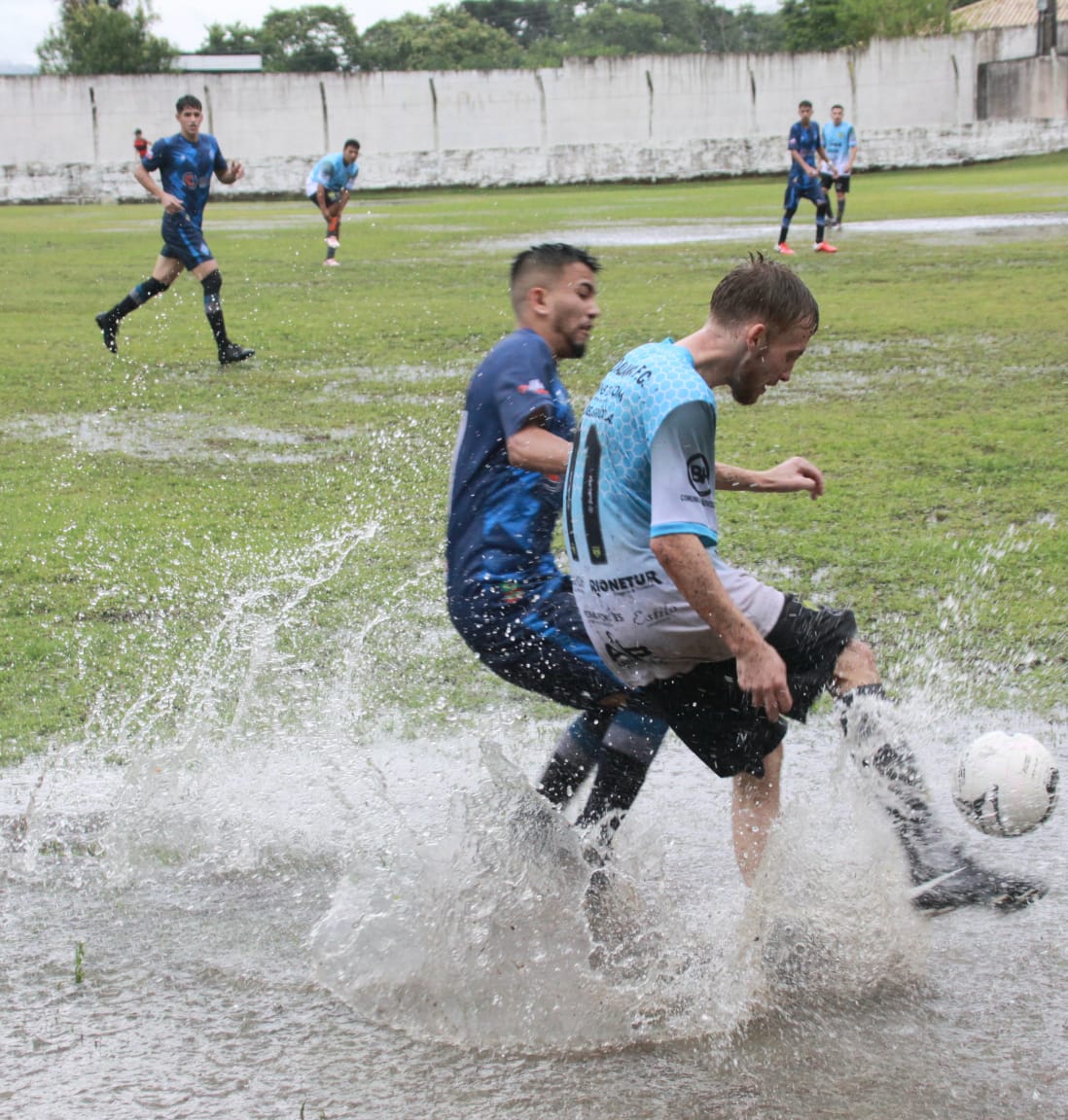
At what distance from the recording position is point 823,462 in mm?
7969

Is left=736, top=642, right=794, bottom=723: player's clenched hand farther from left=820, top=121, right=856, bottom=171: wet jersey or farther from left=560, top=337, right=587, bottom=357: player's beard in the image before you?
left=820, top=121, right=856, bottom=171: wet jersey

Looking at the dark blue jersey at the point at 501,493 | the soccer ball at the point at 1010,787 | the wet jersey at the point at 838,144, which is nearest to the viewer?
the soccer ball at the point at 1010,787

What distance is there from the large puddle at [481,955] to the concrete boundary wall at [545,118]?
37.7m

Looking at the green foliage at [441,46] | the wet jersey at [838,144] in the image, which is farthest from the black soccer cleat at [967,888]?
the green foliage at [441,46]

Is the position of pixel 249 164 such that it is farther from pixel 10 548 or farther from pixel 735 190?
pixel 10 548

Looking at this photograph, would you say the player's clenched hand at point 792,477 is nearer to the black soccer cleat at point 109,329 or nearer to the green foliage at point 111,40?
the black soccer cleat at point 109,329

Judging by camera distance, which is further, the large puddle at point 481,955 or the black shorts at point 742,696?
the black shorts at point 742,696

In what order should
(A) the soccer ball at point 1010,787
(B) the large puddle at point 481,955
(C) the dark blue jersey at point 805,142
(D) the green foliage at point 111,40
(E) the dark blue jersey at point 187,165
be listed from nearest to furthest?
(B) the large puddle at point 481,955, (A) the soccer ball at point 1010,787, (E) the dark blue jersey at point 187,165, (C) the dark blue jersey at point 805,142, (D) the green foliage at point 111,40

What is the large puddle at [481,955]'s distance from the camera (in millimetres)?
2887

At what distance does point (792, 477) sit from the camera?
371cm

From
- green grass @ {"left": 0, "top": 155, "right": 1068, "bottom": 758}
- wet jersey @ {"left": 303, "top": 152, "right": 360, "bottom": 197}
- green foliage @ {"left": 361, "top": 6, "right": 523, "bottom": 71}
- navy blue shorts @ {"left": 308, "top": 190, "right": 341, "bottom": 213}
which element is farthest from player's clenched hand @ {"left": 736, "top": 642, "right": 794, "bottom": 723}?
green foliage @ {"left": 361, "top": 6, "right": 523, "bottom": 71}

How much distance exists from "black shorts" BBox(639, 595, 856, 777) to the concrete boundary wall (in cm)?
→ 3867

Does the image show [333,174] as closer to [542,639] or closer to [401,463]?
[401,463]

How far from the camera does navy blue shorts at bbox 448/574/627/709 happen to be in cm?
342
